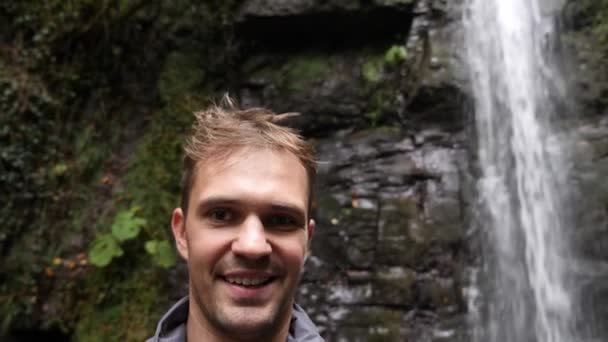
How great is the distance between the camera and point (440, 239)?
4711 mm

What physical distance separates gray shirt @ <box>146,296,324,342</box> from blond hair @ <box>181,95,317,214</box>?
1.06 feet

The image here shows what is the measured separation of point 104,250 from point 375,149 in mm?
2627

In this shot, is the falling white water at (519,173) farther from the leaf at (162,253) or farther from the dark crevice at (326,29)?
the leaf at (162,253)

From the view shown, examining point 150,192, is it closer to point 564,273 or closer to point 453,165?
point 453,165

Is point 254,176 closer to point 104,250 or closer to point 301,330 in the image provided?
point 301,330

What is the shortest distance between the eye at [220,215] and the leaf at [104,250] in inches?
149

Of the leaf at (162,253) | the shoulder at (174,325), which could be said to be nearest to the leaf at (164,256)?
the leaf at (162,253)

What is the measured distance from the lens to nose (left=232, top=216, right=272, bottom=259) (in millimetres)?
1498

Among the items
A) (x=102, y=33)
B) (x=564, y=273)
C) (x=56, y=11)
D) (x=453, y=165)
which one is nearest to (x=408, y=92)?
(x=453, y=165)

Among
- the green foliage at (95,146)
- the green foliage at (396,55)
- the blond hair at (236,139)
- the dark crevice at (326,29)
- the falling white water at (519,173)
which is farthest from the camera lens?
the dark crevice at (326,29)

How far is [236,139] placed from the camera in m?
1.67

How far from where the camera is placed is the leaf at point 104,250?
500 cm

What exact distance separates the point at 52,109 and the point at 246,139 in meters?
4.92

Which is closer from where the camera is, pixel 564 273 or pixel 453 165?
pixel 564 273
